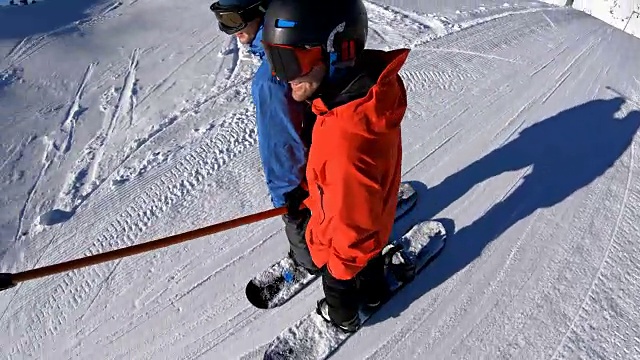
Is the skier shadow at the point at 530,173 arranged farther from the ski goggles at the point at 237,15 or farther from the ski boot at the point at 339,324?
the ski goggles at the point at 237,15

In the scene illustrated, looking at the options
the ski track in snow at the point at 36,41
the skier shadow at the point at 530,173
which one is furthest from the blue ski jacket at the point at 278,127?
the ski track in snow at the point at 36,41

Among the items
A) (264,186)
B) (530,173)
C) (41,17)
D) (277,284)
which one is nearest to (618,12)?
(530,173)

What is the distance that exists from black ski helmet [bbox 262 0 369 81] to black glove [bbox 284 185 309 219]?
1.00m

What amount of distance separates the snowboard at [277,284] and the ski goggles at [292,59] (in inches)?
61.7

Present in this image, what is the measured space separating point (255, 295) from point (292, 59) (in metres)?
1.69

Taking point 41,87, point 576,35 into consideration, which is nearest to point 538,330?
point 576,35

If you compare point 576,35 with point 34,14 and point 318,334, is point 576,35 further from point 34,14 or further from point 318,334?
point 34,14

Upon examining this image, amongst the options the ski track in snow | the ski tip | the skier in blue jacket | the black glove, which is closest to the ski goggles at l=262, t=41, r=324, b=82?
the skier in blue jacket

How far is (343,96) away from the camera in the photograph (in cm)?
212

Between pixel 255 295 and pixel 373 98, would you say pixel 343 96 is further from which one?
pixel 255 295

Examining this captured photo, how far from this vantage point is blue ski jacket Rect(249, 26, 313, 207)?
106 inches

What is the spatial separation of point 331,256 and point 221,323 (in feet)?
3.44

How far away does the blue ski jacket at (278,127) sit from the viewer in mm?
2684

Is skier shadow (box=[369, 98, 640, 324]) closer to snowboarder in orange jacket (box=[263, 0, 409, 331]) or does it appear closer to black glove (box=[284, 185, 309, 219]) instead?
black glove (box=[284, 185, 309, 219])
